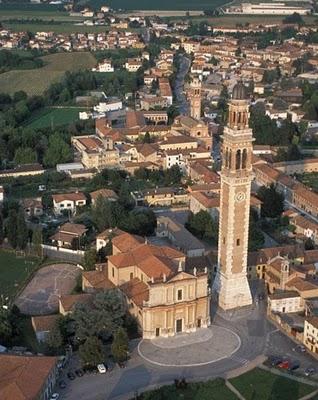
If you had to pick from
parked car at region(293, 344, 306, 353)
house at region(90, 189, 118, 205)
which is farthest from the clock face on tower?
house at region(90, 189, 118, 205)

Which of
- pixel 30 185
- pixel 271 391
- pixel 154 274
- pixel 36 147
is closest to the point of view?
pixel 271 391

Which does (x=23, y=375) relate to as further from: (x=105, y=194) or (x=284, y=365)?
(x=105, y=194)

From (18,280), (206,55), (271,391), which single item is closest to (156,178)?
(18,280)

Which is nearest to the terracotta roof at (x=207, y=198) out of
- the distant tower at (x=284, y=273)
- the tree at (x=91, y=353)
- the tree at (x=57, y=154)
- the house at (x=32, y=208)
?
the house at (x=32, y=208)

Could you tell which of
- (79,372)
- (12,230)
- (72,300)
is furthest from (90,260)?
(79,372)

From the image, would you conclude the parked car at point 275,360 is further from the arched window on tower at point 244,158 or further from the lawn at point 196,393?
the arched window on tower at point 244,158

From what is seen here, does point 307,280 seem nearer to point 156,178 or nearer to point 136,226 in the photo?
point 136,226

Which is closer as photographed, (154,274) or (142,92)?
(154,274)

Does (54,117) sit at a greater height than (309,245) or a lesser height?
lesser
